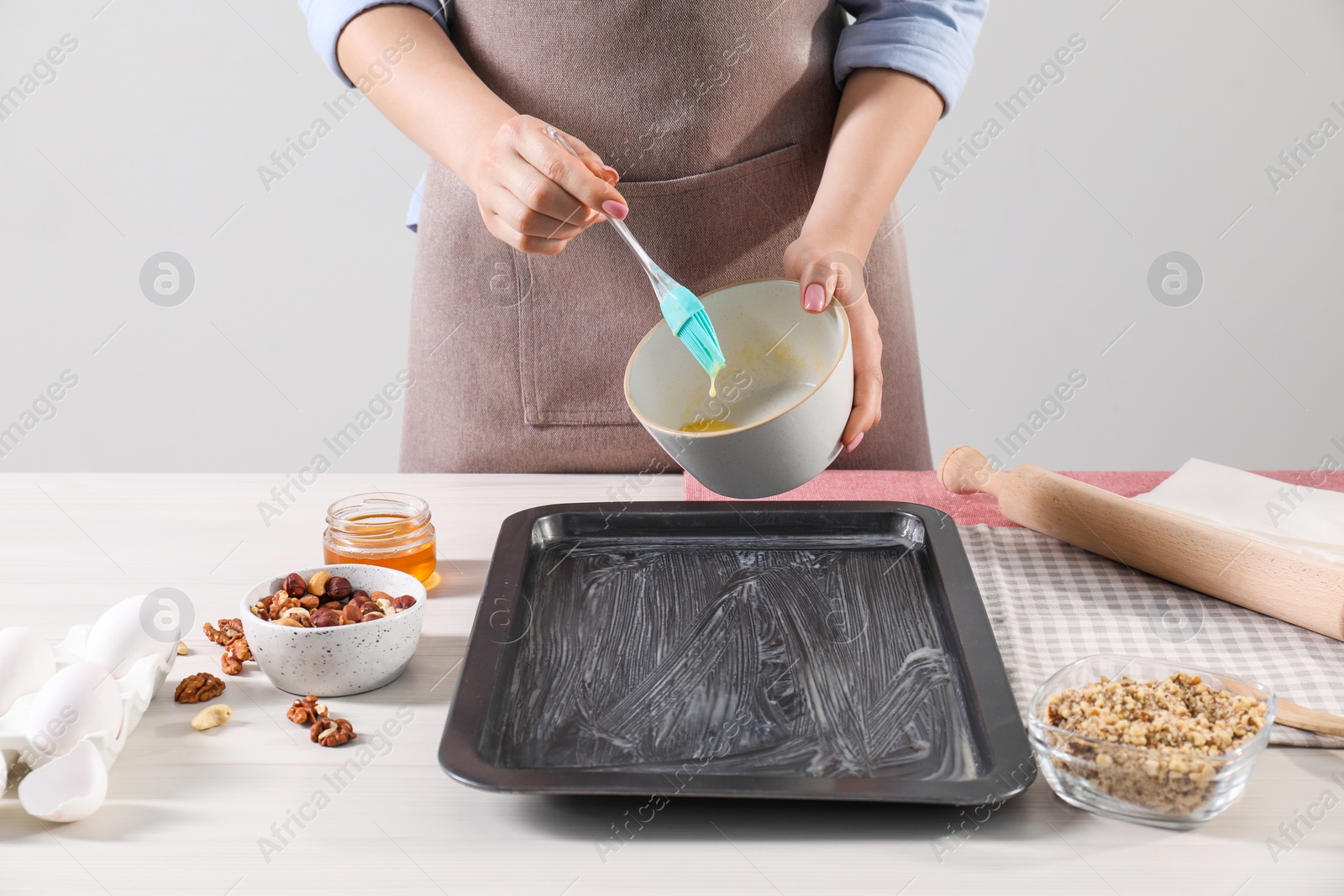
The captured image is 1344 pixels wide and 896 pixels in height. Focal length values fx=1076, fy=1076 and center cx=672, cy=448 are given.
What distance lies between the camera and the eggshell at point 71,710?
68cm

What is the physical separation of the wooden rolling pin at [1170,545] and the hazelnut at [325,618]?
0.64m

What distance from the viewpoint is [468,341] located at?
134 centimetres

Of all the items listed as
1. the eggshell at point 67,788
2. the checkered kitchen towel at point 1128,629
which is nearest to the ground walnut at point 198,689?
the eggshell at point 67,788

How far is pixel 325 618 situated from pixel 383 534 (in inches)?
5.6

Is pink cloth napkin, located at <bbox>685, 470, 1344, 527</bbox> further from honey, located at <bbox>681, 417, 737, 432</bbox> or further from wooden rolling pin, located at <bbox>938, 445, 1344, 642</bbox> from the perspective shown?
honey, located at <bbox>681, 417, 737, 432</bbox>

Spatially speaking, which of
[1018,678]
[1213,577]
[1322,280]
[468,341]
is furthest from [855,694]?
[1322,280]

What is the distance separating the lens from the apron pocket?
128cm

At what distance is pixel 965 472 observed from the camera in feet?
3.68

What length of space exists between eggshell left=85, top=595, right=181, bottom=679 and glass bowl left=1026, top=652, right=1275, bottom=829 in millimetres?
616

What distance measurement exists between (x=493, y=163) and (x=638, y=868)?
0.62 m

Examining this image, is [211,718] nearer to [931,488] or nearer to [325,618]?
[325,618]

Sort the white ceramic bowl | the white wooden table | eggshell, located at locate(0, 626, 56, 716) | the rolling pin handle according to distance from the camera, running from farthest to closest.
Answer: the rolling pin handle, the white ceramic bowl, eggshell, located at locate(0, 626, 56, 716), the white wooden table

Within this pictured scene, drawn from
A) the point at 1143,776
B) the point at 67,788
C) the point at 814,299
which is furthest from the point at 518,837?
the point at 814,299

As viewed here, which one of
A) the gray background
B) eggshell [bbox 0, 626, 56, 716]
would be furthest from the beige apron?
the gray background
